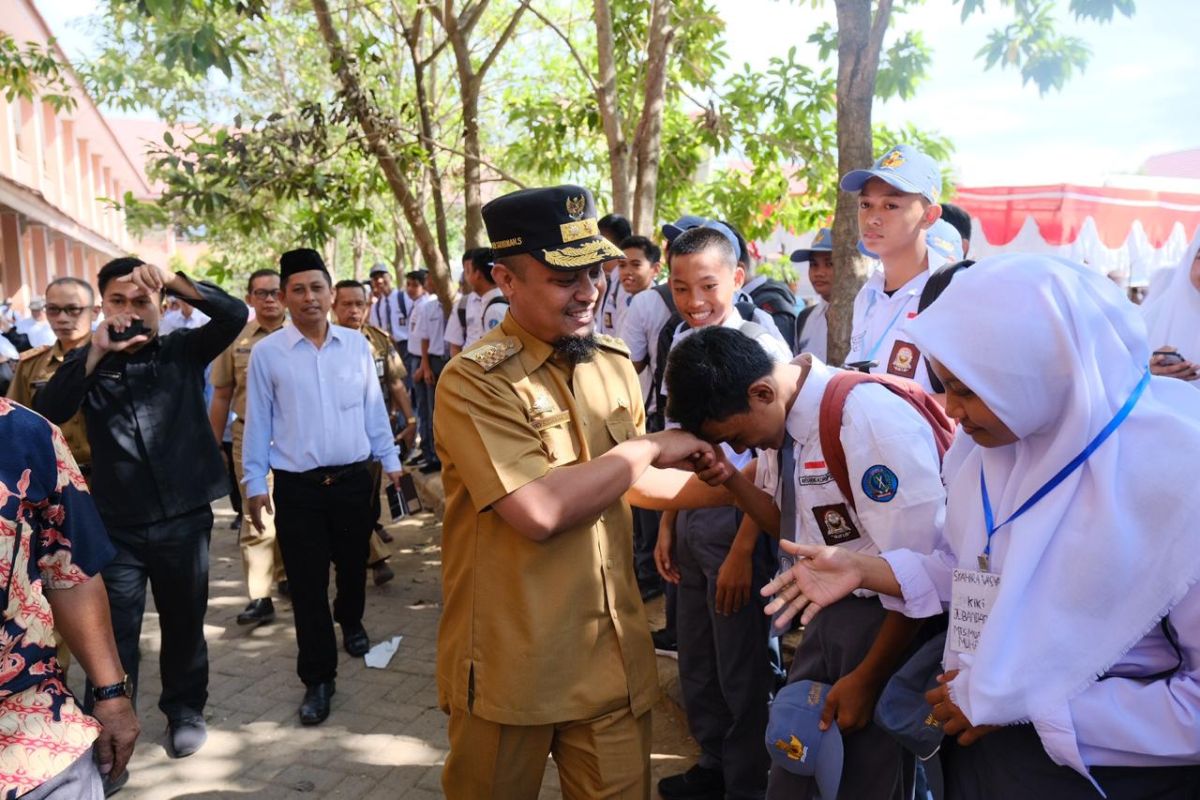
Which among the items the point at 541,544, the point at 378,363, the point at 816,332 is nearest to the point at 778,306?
the point at 816,332

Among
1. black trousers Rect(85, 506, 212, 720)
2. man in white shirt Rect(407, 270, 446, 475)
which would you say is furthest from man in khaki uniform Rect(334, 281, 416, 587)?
man in white shirt Rect(407, 270, 446, 475)

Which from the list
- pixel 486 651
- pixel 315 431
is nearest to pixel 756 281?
pixel 315 431

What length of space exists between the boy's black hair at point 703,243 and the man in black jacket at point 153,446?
2041 millimetres

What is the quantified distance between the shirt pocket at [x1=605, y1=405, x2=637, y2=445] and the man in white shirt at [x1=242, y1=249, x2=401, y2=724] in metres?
2.52

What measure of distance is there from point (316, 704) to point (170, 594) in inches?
37.6

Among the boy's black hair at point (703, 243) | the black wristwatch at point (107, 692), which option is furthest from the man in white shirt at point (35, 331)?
the black wristwatch at point (107, 692)

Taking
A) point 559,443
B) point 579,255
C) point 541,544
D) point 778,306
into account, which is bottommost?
point 541,544

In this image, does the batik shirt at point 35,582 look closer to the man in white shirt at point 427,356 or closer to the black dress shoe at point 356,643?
the black dress shoe at point 356,643

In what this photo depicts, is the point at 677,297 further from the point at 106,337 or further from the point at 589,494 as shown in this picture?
the point at 106,337

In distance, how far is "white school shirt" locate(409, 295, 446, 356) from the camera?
10227mm

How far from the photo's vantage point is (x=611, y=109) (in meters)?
6.83

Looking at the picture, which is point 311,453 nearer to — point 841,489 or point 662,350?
point 662,350

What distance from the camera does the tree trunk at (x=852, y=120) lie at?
4.12 meters

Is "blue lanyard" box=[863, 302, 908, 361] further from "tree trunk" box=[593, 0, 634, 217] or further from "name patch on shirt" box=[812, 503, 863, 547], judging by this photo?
"tree trunk" box=[593, 0, 634, 217]
